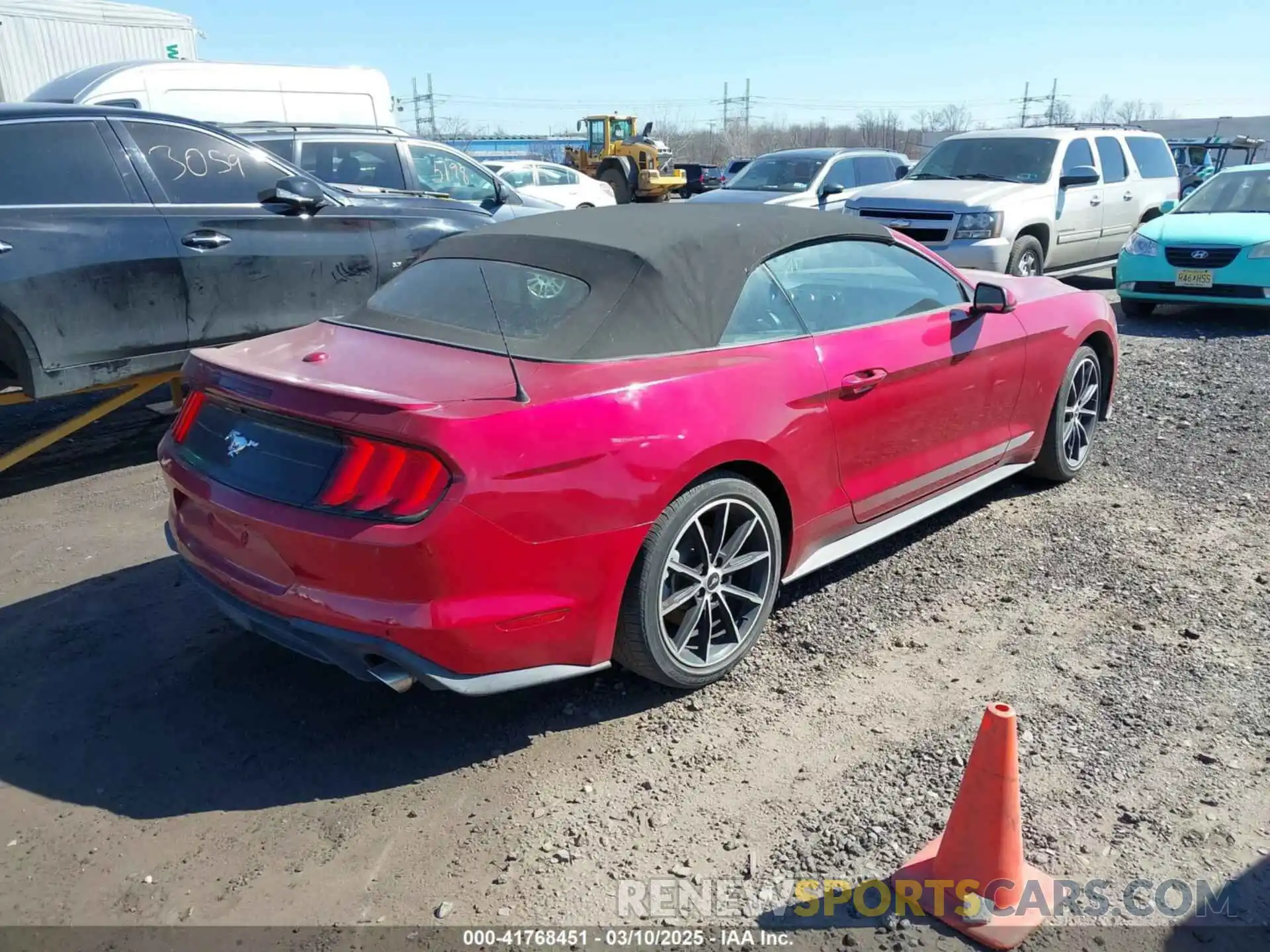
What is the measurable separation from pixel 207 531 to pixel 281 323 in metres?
3.18

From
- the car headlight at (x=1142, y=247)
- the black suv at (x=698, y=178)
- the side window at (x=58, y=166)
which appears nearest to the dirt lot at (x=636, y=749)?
the side window at (x=58, y=166)

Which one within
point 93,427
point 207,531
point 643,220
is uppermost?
point 643,220

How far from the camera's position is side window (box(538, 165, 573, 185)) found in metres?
17.9

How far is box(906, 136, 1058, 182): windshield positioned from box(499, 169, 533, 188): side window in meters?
8.01

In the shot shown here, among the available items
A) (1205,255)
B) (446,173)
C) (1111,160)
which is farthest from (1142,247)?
(446,173)

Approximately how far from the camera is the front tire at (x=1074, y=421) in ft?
16.7

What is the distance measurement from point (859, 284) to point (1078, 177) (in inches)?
319

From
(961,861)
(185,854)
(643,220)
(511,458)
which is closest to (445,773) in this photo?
(185,854)

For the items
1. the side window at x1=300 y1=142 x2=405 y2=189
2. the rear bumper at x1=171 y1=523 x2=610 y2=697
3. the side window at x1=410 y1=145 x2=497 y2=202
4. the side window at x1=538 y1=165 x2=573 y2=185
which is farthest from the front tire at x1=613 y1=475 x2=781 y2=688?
the side window at x1=538 y1=165 x2=573 y2=185

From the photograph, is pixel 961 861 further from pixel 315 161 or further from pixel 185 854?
pixel 315 161

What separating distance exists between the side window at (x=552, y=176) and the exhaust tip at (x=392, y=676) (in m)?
16.0

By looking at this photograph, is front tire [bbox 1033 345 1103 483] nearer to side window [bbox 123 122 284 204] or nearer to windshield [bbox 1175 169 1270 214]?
side window [bbox 123 122 284 204]

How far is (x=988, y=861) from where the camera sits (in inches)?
96.2

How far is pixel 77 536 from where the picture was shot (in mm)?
4844
